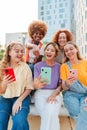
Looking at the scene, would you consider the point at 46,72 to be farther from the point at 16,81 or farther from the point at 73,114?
the point at 73,114

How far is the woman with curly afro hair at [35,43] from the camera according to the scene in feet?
12.6

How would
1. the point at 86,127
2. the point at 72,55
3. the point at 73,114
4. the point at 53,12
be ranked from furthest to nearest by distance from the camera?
the point at 53,12
the point at 72,55
the point at 73,114
the point at 86,127

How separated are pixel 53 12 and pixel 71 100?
276ft

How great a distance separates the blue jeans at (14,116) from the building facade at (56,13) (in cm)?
7473

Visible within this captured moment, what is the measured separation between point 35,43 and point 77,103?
4.09 feet

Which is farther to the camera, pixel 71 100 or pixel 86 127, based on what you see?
pixel 71 100

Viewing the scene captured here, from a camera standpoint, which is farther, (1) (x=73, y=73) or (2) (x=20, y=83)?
(2) (x=20, y=83)

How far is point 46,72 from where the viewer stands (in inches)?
125

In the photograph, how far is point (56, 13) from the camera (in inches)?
3322

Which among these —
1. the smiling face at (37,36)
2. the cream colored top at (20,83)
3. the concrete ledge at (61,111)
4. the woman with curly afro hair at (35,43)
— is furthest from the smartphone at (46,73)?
the smiling face at (37,36)

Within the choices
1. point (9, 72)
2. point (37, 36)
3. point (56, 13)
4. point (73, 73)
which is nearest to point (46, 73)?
point (73, 73)

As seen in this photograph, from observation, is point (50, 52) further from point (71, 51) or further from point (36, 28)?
point (36, 28)

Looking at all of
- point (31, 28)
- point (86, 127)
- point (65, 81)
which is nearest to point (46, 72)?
point (65, 81)

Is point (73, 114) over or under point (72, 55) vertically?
under
